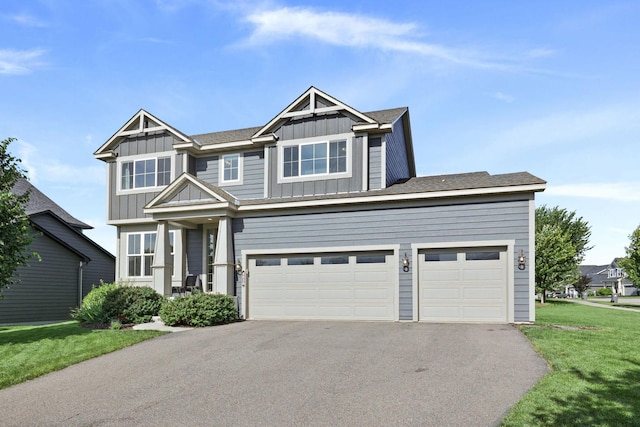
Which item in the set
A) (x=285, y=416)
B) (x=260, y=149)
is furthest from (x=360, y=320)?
(x=285, y=416)

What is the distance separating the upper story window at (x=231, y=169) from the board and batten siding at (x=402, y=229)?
99.5 inches

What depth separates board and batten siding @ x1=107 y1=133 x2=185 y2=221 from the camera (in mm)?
18391

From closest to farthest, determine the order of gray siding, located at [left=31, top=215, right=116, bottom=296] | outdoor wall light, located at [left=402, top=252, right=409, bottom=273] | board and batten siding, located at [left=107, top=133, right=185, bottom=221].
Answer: outdoor wall light, located at [left=402, top=252, right=409, bottom=273] < board and batten siding, located at [left=107, top=133, right=185, bottom=221] < gray siding, located at [left=31, top=215, right=116, bottom=296]

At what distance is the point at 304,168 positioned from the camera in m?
16.8

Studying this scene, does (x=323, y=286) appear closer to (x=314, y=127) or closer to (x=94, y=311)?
(x=314, y=127)

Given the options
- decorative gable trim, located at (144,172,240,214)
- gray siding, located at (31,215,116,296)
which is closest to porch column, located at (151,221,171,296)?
decorative gable trim, located at (144,172,240,214)

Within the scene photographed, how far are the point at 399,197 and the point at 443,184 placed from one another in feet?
5.02

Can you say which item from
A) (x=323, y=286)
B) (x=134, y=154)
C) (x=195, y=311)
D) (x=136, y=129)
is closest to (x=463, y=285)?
(x=323, y=286)

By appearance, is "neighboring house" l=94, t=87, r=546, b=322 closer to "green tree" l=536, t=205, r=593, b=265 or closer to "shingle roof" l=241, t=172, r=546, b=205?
"shingle roof" l=241, t=172, r=546, b=205

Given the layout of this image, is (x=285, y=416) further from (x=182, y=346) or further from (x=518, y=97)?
(x=518, y=97)

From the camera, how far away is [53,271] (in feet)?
71.2

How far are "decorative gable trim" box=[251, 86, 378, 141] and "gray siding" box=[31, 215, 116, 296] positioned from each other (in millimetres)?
13077

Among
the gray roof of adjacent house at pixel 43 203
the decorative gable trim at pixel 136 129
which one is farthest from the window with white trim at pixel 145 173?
Result: the gray roof of adjacent house at pixel 43 203

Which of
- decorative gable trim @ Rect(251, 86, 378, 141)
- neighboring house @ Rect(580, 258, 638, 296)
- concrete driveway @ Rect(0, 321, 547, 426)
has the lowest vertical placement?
neighboring house @ Rect(580, 258, 638, 296)
